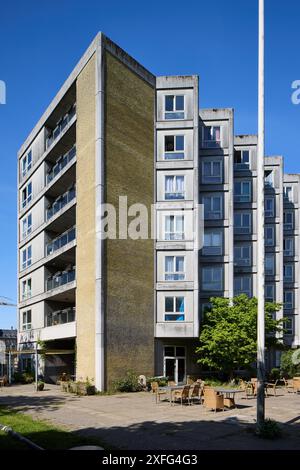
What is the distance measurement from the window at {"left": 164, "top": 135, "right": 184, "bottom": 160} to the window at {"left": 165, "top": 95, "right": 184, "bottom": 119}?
1593 millimetres

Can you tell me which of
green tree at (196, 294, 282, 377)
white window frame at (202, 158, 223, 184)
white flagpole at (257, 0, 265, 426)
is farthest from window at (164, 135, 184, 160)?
white flagpole at (257, 0, 265, 426)

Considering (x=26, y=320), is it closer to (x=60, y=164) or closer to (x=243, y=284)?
(x=60, y=164)

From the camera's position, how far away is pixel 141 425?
16.8 metres

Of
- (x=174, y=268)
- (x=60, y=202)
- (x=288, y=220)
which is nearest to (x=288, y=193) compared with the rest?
(x=288, y=220)

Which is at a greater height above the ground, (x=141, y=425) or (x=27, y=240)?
(x=27, y=240)

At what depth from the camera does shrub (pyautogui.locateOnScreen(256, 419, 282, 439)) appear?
14.2 metres

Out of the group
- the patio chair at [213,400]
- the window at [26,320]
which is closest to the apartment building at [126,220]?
the window at [26,320]

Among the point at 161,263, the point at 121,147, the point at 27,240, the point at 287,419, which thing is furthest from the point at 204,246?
Answer: the point at 287,419

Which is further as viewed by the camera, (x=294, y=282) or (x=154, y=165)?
(x=294, y=282)

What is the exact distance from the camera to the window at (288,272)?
5688 cm

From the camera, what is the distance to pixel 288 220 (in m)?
58.2

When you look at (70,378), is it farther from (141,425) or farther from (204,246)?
(141,425)

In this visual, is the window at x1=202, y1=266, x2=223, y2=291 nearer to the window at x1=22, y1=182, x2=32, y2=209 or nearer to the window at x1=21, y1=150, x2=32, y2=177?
the window at x1=22, y1=182, x2=32, y2=209

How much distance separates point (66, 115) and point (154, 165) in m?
8.66
